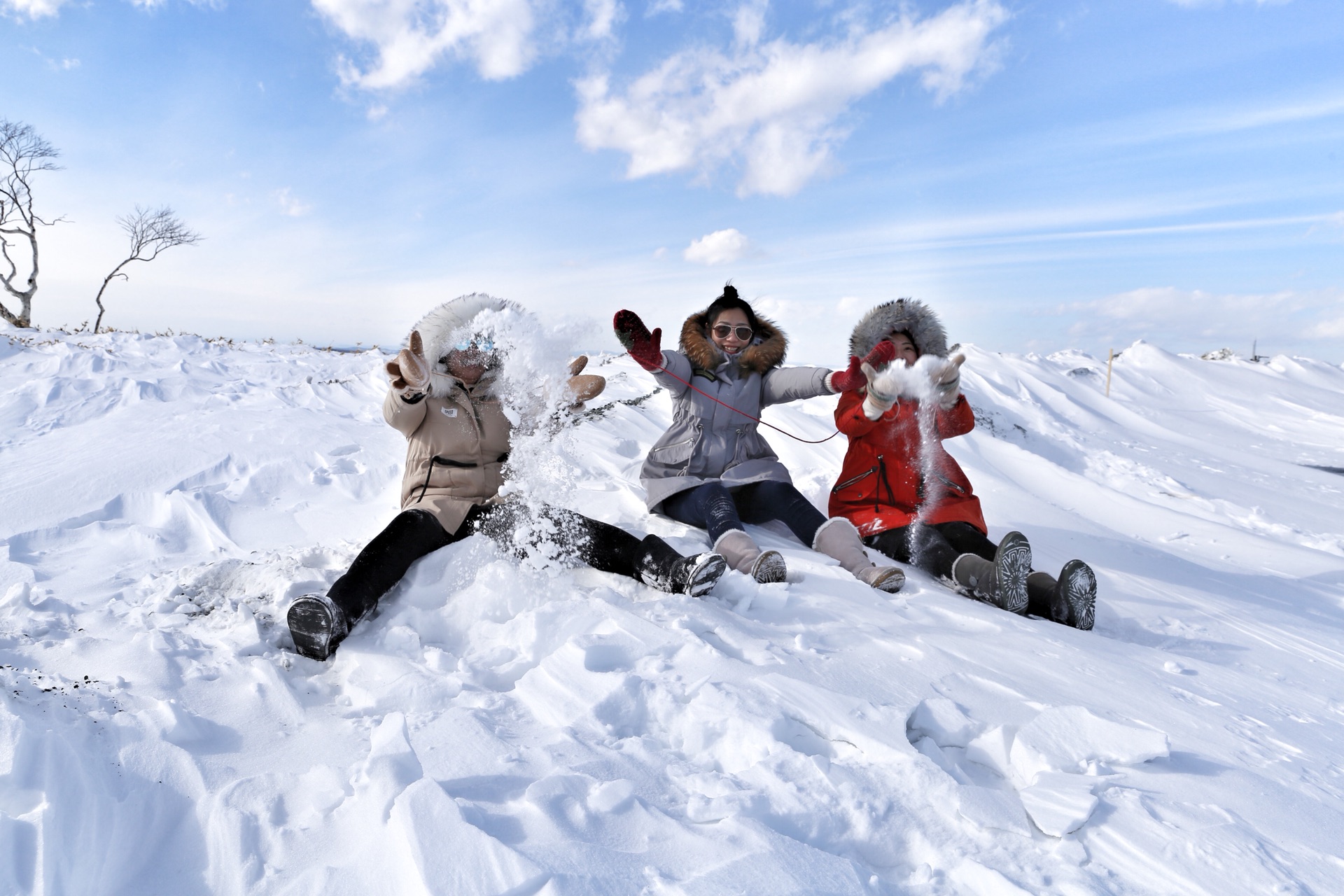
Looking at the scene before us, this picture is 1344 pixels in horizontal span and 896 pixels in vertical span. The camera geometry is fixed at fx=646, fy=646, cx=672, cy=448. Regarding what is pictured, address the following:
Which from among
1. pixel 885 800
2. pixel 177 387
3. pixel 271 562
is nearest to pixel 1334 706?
pixel 885 800

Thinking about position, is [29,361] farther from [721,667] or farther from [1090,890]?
[1090,890]

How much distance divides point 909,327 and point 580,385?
1997 millimetres

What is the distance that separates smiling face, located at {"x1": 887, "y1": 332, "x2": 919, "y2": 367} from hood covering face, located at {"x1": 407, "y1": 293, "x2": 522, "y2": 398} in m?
2.10

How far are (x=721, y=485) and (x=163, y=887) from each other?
2.52 m

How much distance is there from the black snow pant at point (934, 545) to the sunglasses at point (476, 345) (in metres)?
2.18

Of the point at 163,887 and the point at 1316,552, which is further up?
the point at 1316,552

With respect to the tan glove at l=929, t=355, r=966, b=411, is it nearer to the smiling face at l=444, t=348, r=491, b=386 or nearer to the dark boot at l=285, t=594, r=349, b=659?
the smiling face at l=444, t=348, r=491, b=386

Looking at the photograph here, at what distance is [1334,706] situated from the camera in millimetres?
2285

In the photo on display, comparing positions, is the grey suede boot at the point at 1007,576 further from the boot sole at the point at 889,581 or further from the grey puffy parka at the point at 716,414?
the grey puffy parka at the point at 716,414

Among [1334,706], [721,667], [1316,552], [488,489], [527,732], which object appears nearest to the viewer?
[527,732]

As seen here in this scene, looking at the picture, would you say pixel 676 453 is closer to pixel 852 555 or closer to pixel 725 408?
pixel 725 408

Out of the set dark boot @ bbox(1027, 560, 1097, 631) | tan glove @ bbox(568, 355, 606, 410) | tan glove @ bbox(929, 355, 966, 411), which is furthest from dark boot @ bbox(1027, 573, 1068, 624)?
tan glove @ bbox(568, 355, 606, 410)

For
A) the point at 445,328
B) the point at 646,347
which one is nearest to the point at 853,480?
the point at 646,347

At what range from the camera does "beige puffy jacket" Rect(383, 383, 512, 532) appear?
2.84 meters
